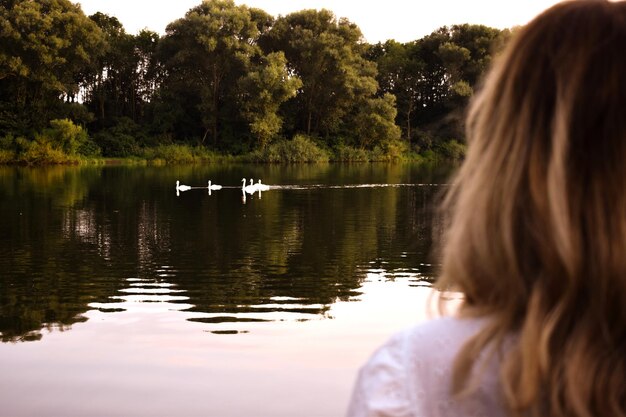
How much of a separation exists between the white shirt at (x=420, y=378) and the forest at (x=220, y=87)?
5227 centimetres

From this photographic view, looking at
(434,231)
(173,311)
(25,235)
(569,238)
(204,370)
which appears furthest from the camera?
Answer: (434,231)

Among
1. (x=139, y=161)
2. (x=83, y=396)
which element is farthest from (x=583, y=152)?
(x=139, y=161)

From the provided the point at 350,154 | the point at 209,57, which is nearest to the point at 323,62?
the point at 350,154

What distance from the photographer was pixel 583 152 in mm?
1314

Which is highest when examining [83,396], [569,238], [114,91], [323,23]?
[323,23]

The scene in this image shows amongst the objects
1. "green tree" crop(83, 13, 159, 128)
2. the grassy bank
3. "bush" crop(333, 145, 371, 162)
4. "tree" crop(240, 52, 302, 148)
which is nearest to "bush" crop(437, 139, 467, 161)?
the grassy bank

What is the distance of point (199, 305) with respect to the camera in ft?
35.5

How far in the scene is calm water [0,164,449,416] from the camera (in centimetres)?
730

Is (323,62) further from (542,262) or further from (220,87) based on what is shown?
(542,262)

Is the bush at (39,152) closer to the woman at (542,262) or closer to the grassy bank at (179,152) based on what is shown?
the grassy bank at (179,152)

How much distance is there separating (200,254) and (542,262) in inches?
567

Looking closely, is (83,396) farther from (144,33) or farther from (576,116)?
(144,33)

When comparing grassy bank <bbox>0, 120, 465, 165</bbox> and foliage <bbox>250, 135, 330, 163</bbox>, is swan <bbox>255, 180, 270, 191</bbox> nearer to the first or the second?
grassy bank <bbox>0, 120, 465, 165</bbox>

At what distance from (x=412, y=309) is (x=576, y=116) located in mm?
9709
